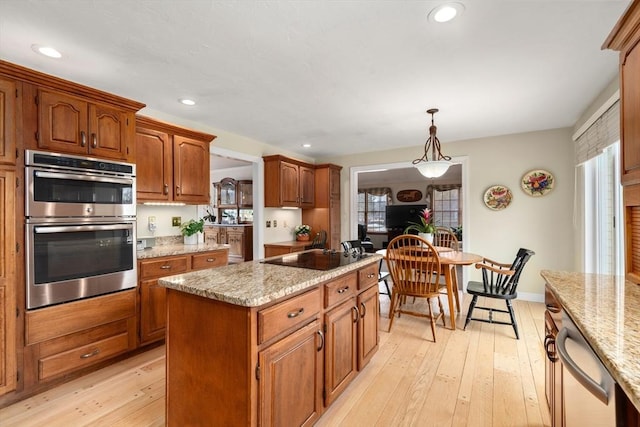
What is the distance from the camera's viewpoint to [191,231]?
3.41 metres

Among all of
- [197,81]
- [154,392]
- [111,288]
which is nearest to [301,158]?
[197,81]

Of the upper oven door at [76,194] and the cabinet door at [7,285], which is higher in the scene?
the upper oven door at [76,194]

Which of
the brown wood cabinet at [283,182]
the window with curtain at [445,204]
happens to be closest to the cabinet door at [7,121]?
the brown wood cabinet at [283,182]

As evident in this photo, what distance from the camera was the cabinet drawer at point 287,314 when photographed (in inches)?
49.9

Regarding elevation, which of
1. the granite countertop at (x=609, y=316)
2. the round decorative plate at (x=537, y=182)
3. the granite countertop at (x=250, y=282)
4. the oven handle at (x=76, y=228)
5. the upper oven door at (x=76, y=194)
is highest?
the round decorative plate at (x=537, y=182)

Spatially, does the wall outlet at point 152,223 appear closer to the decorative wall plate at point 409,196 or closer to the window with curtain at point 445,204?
the decorative wall plate at point 409,196

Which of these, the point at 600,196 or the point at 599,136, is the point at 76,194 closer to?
the point at 599,136

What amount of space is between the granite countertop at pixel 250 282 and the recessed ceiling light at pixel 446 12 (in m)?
1.57

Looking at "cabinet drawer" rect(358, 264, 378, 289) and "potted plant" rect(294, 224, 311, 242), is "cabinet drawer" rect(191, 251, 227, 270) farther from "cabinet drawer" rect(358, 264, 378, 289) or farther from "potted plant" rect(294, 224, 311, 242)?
"potted plant" rect(294, 224, 311, 242)

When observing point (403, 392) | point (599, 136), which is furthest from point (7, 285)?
point (599, 136)

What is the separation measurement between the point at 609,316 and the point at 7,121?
3.32 meters

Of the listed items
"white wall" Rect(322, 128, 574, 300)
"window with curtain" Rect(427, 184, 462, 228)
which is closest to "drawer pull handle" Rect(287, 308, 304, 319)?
"white wall" Rect(322, 128, 574, 300)

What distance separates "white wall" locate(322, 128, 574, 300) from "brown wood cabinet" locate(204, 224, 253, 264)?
14.1 ft

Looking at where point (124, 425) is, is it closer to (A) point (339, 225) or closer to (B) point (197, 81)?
(B) point (197, 81)
